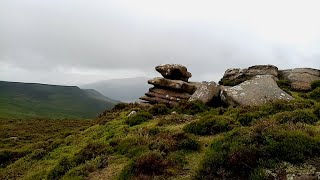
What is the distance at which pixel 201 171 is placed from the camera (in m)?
12.4

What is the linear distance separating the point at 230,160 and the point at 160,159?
155 inches

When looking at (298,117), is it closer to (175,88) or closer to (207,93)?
(207,93)

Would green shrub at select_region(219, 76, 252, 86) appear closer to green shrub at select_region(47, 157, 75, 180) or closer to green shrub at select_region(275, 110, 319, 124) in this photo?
green shrub at select_region(275, 110, 319, 124)

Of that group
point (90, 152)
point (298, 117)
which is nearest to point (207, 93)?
point (298, 117)

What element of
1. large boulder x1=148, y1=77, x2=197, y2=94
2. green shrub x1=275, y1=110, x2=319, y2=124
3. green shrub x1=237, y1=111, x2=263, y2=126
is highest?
large boulder x1=148, y1=77, x2=197, y2=94

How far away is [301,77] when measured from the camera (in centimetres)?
3991

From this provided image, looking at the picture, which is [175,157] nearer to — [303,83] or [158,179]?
[158,179]

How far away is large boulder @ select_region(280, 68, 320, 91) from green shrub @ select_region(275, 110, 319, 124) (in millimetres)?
18767

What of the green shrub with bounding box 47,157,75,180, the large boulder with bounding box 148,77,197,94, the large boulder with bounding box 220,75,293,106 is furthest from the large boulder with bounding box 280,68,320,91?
→ the green shrub with bounding box 47,157,75,180

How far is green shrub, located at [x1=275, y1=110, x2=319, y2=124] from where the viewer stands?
16789 millimetres

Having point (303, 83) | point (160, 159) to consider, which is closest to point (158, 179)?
point (160, 159)

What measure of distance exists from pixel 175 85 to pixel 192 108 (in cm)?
801

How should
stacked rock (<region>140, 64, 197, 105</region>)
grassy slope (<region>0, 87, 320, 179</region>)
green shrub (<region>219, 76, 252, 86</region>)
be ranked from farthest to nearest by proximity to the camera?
green shrub (<region>219, 76, 252, 86</region>) → stacked rock (<region>140, 64, 197, 105</region>) → grassy slope (<region>0, 87, 320, 179</region>)

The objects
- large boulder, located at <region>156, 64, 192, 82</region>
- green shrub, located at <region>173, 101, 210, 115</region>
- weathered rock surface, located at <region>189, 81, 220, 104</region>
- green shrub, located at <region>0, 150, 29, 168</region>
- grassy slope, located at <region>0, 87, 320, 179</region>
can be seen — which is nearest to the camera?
grassy slope, located at <region>0, 87, 320, 179</region>
